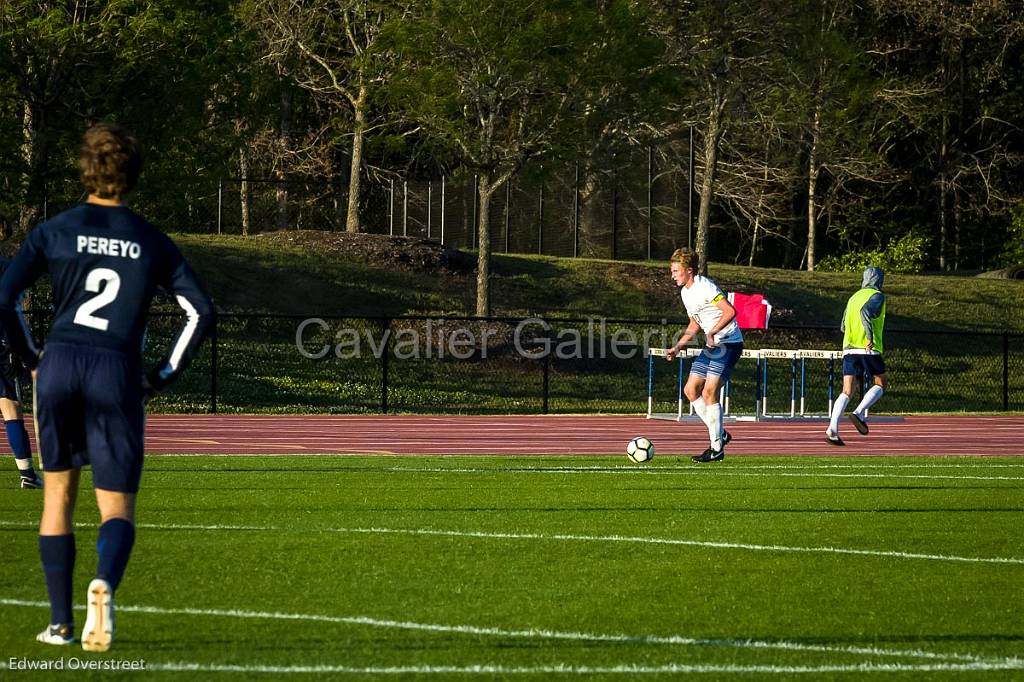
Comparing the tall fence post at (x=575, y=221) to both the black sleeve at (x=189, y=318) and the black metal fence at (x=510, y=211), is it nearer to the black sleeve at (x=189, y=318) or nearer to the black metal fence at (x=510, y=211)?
the black metal fence at (x=510, y=211)

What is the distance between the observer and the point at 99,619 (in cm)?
588

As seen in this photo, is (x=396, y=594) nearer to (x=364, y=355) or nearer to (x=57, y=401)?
(x=57, y=401)

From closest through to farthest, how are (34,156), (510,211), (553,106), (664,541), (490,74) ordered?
(664,541) < (34,156) < (490,74) < (553,106) < (510,211)

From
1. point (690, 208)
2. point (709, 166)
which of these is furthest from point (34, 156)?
point (690, 208)

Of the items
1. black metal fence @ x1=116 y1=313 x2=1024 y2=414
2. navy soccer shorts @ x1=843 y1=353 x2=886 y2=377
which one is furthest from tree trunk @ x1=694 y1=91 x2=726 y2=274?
navy soccer shorts @ x1=843 y1=353 x2=886 y2=377

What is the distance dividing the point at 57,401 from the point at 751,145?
39621mm

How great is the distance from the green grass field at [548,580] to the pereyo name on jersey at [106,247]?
157 centimetres

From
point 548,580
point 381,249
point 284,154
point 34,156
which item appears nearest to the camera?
point 548,580

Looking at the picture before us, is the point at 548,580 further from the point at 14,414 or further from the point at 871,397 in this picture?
the point at 871,397

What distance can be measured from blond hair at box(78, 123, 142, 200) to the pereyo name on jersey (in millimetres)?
183

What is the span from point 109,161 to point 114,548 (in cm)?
150

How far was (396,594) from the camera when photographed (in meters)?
7.66

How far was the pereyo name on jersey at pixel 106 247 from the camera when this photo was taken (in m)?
6.07

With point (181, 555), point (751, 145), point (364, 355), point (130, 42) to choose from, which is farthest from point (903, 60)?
point (181, 555)
